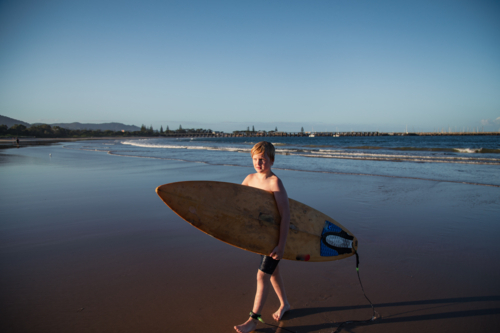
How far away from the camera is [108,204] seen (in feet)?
17.9

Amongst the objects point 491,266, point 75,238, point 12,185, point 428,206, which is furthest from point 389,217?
point 12,185

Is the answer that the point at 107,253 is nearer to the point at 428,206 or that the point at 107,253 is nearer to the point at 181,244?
the point at 181,244

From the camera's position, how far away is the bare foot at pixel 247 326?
6.68ft

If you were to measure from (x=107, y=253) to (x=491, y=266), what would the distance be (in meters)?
4.28

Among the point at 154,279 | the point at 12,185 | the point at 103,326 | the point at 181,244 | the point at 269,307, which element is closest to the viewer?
the point at 103,326

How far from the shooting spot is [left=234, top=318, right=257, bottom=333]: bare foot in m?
2.04

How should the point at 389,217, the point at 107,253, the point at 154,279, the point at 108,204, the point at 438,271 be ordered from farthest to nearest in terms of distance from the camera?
the point at 108,204, the point at 389,217, the point at 107,253, the point at 438,271, the point at 154,279

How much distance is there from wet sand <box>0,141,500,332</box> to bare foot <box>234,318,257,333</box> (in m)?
0.08

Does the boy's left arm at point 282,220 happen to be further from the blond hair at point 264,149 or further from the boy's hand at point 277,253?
the blond hair at point 264,149

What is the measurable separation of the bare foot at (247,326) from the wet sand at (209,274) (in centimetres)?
8

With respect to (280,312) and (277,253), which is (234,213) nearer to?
(277,253)

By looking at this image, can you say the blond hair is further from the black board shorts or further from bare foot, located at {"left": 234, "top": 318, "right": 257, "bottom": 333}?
bare foot, located at {"left": 234, "top": 318, "right": 257, "bottom": 333}

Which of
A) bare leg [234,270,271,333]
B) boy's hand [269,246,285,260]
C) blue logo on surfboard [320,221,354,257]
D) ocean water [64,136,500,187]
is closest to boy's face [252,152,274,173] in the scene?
boy's hand [269,246,285,260]

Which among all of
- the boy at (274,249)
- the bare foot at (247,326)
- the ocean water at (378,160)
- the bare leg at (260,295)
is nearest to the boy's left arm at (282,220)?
the boy at (274,249)
